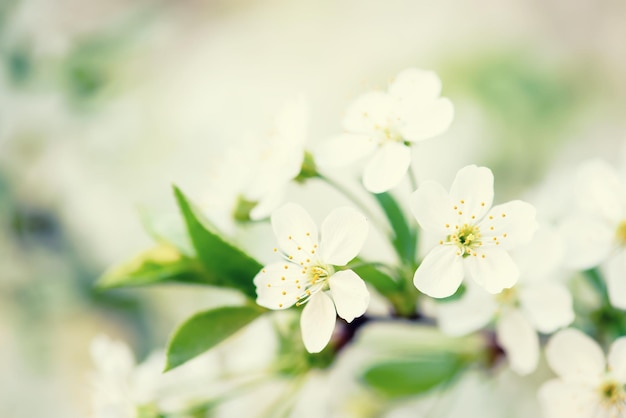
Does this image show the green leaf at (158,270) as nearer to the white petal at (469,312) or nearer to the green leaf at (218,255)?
the green leaf at (218,255)

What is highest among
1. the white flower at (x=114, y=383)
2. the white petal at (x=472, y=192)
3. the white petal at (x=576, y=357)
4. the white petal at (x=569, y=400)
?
the white petal at (x=472, y=192)

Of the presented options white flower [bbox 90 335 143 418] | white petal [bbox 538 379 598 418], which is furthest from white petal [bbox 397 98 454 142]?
white flower [bbox 90 335 143 418]

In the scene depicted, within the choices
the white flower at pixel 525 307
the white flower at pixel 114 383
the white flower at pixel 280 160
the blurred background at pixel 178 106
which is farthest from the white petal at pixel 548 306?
the blurred background at pixel 178 106

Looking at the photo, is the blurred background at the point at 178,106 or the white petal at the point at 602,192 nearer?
the white petal at the point at 602,192

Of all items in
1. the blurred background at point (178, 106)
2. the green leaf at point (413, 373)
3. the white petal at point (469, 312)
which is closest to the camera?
the white petal at point (469, 312)

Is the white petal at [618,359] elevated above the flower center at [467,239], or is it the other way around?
the flower center at [467,239]

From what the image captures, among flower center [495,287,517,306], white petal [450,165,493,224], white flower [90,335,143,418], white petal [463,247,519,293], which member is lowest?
white flower [90,335,143,418]

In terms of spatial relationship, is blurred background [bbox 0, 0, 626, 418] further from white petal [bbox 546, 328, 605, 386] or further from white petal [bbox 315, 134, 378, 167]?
white petal [bbox 546, 328, 605, 386]
